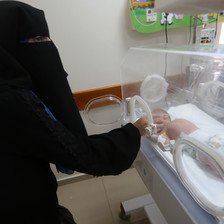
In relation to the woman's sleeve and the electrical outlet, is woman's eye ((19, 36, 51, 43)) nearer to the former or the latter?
the woman's sleeve

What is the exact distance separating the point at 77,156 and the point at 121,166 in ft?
0.67

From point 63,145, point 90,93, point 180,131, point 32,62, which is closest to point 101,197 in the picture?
point 90,93

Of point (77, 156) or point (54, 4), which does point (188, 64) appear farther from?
point (54, 4)

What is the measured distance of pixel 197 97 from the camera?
1043mm

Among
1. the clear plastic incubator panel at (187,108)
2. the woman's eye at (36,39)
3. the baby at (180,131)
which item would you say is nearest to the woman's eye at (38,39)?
the woman's eye at (36,39)

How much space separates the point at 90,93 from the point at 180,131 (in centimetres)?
91

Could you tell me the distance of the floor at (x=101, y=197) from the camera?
1.50 metres

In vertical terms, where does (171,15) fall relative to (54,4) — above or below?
below

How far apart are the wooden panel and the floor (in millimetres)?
871

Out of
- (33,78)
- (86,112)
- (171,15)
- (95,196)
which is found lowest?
(95,196)

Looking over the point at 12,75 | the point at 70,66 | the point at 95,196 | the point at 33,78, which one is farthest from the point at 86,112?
the point at 12,75

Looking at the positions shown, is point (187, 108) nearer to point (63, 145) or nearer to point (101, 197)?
point (63, 145)

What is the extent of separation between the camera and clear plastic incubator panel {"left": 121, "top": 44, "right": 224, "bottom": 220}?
68 centimetres

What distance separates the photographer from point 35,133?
1.95 feet
